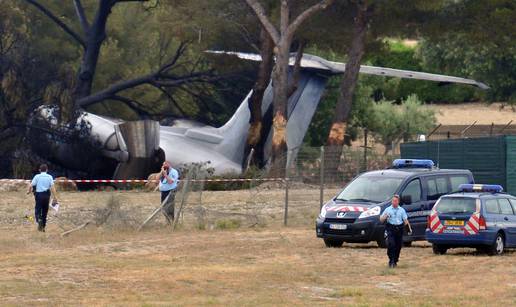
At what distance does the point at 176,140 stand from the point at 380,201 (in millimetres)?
21139

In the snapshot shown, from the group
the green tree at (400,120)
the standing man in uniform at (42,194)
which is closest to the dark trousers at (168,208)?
the standing man in uniform at (42,194)

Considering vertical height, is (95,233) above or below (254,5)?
below

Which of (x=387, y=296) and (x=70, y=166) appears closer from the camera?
(x=387, y=296)

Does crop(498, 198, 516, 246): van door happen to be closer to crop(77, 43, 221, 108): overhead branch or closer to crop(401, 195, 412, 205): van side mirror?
crop(401, 195, 412, 205): van side mirror

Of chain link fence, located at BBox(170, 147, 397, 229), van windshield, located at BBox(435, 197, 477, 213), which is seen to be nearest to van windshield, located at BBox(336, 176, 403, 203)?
van windshield, located at BBox(435, 197, 477, 213)

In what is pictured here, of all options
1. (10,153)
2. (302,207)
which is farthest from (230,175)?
(302,207)

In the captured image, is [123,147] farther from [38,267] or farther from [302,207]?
[38,267]

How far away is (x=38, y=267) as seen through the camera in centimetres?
2066

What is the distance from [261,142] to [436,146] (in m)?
14.7

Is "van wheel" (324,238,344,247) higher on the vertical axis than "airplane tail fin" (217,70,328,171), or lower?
lower

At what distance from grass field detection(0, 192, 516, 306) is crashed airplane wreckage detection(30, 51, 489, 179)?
15.0 m

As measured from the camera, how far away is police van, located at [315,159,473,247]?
2542 cm

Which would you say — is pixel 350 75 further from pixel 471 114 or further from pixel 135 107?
pixel 471 114

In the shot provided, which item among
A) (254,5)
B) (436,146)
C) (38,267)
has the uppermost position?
(254,5)
